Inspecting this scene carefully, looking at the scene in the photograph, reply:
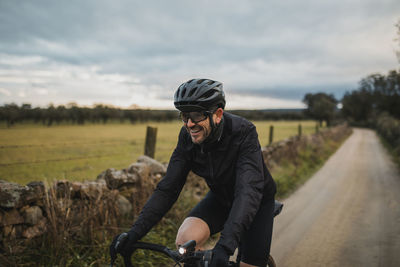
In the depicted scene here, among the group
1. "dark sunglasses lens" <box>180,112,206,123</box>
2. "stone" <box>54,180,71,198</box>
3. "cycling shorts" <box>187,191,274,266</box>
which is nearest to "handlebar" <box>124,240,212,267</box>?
"cycling shorts" <box>187,191,274,266</box>

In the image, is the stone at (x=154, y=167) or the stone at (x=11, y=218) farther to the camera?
the stone at (x=154, y=167)

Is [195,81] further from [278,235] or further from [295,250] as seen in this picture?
[278,235]

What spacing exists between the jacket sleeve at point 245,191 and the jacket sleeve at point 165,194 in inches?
19.9

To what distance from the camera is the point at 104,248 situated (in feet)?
12.4

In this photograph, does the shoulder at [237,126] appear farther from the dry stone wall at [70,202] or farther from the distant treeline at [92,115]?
the distant treeline at [92,115]

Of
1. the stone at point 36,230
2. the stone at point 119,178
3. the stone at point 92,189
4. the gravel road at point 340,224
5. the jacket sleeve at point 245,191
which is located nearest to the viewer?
the jacket sleeve at point 245,191

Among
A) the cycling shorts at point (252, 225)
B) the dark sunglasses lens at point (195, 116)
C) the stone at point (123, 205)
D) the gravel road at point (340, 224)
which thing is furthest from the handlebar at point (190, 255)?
the stone at point (123, 205)

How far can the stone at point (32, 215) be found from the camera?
11.9 ft

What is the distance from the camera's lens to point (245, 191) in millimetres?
2010

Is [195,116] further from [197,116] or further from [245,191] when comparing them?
[245,191]

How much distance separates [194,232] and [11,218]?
279 cm

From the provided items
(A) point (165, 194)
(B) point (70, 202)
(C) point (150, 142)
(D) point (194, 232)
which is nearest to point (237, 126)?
(A) point (165, 194)

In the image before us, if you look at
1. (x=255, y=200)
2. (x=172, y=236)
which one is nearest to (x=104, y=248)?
(x=172, y=236)

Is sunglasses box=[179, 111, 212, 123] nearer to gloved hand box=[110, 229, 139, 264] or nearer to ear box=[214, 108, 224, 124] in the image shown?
ear box=[214, 108, 224, 124]
